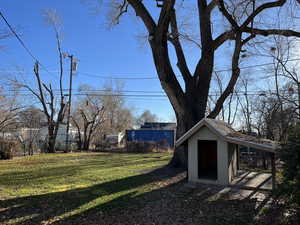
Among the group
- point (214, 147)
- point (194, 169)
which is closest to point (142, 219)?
point (194, 169)

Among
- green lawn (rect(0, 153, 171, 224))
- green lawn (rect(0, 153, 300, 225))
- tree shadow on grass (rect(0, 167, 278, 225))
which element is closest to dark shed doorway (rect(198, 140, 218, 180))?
green lawn (rect(0, 153, 300, 225))

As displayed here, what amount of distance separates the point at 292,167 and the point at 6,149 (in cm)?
1504

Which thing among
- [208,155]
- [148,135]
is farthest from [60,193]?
[148,135]

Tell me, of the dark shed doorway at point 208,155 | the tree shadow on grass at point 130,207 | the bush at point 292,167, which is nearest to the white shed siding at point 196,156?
the tree shadow on grass at point 130,207

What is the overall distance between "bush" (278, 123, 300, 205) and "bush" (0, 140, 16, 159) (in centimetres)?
1480

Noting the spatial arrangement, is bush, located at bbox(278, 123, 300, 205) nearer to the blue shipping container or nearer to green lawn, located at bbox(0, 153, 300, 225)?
green lawn, located at bbox(0, 153, 300, 225)

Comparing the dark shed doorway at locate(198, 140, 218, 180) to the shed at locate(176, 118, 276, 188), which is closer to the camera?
the shed at locate(176, 118, 276, 188)

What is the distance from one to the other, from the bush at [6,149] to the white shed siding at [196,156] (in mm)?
11911

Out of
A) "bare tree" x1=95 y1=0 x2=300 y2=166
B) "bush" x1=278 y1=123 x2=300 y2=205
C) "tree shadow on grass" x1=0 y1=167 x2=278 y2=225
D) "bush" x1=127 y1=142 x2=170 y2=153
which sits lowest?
"tree shadow on grass" x1=0 y1=167 x2=278 y2=225

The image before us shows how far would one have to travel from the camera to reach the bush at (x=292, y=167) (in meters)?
3.62

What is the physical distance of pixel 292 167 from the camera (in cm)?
375

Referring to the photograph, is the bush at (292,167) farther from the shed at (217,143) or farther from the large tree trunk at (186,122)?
the large tree trunk at (186,122)

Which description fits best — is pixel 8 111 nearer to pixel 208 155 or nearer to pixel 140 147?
pixel 140 147

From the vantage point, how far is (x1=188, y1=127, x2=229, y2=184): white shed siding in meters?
6.87
